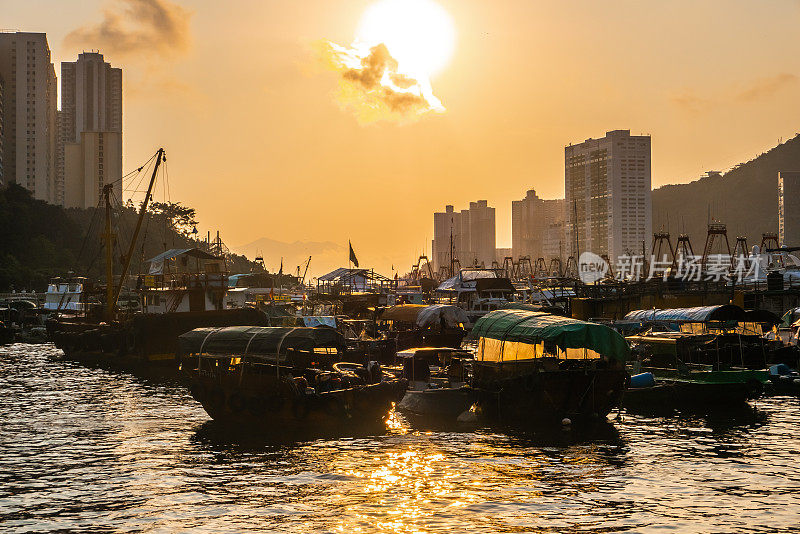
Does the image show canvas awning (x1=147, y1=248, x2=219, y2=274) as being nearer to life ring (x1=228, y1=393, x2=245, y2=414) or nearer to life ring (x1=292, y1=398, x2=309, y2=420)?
life ring (x1=228, y1=393, x2=245, y2=414)

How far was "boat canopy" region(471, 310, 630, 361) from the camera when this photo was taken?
35312 mm

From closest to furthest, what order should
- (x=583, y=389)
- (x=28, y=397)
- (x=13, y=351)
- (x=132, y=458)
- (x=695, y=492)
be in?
(x=695, y=492) → (x=132, y=458) → (x=583, y=389) → (x=28, y=397) → (x=13, y=351)

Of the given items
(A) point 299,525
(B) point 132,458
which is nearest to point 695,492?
(A) point 299,525

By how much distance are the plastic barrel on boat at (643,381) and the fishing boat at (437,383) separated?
867cm

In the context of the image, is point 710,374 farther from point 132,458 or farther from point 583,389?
point 132,458

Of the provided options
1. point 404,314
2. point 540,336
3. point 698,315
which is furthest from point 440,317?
point 540,336

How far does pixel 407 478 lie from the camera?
27.9 m

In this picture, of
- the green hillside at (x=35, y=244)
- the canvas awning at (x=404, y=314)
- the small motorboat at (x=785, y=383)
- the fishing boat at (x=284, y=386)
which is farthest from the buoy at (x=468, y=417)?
the green hillside at (x=35, y=244)

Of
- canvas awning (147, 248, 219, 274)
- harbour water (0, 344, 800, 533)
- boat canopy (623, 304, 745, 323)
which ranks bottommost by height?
harbour water (0, 344, 800, 533)

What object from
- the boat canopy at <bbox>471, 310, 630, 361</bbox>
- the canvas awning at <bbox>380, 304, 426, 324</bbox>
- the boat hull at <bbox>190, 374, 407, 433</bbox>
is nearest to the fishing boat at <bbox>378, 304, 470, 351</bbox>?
the canvas awning at <bbox>380, 304, 426, 324</bbox>

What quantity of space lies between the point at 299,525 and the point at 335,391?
45.6ft

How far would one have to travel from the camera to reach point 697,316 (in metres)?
55.1

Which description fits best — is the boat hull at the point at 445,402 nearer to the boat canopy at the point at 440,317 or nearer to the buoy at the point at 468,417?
the buoy at the point at 468,417

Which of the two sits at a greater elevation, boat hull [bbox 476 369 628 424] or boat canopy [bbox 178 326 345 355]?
boat canopy [bbox 178 326 345 355]
